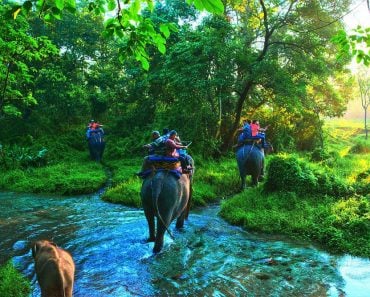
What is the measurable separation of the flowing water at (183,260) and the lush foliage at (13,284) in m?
0.13

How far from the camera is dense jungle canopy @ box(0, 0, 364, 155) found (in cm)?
1560

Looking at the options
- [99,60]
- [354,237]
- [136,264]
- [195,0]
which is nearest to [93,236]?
[136,264]

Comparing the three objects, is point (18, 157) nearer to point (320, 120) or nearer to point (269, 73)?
point (269, 73)

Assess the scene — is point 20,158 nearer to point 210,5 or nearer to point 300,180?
point 300,180

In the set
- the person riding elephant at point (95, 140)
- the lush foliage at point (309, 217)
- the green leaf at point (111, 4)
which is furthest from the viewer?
the person riding elephant at point (95, 140)

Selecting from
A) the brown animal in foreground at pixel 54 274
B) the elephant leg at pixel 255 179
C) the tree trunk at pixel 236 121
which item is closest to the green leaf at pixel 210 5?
the brown animal in foreground at pixel 54 274

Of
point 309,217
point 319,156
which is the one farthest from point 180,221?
point 319,156

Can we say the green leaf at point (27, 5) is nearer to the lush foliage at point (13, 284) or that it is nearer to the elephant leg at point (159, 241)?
the lush foliage at point (13, 284)

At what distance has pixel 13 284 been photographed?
5715 millimetres

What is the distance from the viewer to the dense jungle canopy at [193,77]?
15.6 m

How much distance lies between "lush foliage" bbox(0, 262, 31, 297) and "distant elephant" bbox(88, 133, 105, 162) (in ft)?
41.4

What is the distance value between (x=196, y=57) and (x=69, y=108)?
968 cm

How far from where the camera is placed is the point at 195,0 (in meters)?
2.56

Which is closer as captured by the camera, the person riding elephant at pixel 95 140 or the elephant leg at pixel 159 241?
the elephant leg at pixel 159 241
